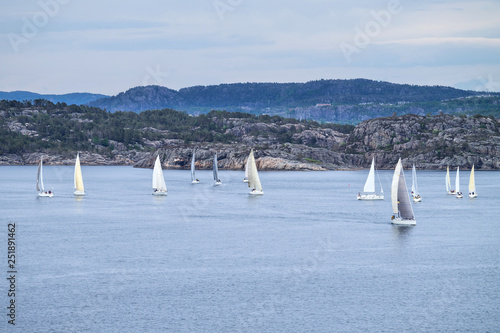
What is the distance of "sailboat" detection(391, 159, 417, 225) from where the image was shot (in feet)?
230

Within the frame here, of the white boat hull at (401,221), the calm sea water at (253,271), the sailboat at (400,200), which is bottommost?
the calm sea water at (253,271)

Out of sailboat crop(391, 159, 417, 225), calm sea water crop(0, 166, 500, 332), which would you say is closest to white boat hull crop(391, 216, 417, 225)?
sailboat crop(391, 159, 417, 225)

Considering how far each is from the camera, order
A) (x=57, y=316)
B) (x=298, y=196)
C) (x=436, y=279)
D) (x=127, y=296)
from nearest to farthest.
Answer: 1. (x=57, y=316)
2. (x=127, y=296)
3. (x=436, y=279)
4. (x=298, y=196)

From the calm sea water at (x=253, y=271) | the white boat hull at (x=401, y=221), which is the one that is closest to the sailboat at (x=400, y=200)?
the white boat hull at (x=401, y=221)

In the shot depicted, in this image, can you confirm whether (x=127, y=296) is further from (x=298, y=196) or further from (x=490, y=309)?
(x=298, y=196)

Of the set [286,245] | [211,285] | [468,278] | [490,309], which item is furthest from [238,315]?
[286,245]

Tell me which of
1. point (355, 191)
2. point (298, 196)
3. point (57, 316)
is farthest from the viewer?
point (355, 191)

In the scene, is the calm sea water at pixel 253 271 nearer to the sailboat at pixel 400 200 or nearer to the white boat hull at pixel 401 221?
the white boat hull at pixel 401 221

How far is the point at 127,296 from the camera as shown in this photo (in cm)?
4366

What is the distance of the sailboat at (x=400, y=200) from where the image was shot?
70.2 meters

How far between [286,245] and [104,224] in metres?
26.2

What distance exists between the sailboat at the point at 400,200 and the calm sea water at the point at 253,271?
1.78 meters

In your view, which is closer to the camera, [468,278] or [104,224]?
[468,278]

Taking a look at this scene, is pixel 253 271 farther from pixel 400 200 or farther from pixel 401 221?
pixel 401 221
